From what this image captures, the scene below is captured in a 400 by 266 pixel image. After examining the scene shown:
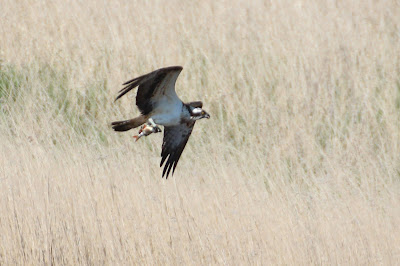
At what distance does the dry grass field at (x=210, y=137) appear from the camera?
525cm

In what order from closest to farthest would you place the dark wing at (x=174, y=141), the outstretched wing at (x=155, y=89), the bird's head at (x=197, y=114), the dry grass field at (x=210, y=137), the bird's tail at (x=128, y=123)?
the dry grass field at (x=210, y=137) < the outstretched wing at (x=155, y=89) < the bird's tail at (x=128, y=123) < the bird's head at (x=197, y=114) < the dark wing at (x=174, y=141)

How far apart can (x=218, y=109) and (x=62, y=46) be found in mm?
1970

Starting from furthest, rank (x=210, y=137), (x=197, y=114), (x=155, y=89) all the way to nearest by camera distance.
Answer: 1. (x=210, y=137)
2. (x=197, y=114)
3. (x=155, y=89)

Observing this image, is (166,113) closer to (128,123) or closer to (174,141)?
(128,123)

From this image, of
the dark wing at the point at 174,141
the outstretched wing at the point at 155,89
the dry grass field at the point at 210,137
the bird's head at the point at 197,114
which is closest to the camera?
the dry grass field at the point at 210,137

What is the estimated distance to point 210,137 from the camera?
7.44 metres

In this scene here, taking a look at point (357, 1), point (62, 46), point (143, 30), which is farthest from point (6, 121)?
point (357, 1)

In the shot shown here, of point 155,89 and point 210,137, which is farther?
point 210,137

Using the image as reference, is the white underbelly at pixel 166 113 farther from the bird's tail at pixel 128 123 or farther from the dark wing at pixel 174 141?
the dark wing at pixel 174 141

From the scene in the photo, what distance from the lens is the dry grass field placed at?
525 cm

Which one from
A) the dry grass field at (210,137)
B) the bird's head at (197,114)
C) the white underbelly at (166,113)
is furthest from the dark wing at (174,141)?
the white underbelly at (166,113)

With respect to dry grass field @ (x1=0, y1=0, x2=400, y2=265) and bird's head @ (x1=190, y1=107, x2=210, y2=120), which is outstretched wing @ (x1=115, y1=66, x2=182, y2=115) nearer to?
bird's head @ (x1=190, y1=107, x2=210, y2=120)

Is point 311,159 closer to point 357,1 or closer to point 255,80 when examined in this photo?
point 255,80

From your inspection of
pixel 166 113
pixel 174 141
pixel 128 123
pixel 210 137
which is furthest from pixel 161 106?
pixel 210 137
